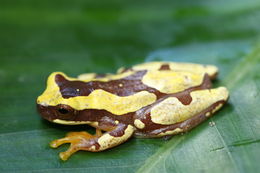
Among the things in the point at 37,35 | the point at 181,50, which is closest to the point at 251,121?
the point at 181,50

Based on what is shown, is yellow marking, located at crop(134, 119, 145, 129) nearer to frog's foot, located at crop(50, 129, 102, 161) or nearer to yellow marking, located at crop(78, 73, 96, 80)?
frog's foot, located at crop(50, 129, 102, 161)

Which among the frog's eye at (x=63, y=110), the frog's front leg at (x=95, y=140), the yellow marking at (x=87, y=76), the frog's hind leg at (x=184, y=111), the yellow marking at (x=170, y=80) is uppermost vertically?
the yellow marking at (x=87, y=76)

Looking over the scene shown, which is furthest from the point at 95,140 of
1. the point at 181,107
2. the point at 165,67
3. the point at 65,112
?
the point at 165,67

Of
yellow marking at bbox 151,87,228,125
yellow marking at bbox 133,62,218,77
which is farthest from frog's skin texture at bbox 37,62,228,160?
yellow marking at bbox 133,62,218,77

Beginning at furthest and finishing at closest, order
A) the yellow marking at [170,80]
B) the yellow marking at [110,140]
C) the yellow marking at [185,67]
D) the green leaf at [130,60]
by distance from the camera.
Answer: the yellow marking at [185,67]
the yellow marking at [170,80]
the yellow marking at [110,140]
the green leaf at [130,60]

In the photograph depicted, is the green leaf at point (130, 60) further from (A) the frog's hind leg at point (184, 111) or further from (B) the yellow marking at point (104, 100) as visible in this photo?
(B) the yellow marking at point (104, 100)

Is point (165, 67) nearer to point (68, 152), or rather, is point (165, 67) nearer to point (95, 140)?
point (95, 140)

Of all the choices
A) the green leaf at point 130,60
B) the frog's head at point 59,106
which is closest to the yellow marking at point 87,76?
the green leaf at point 130,60

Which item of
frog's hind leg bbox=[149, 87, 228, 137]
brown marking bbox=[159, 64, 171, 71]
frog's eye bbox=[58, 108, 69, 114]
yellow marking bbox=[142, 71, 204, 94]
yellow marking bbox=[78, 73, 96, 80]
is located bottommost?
frog's hind leg bbox=[149, 87, 228, 137]

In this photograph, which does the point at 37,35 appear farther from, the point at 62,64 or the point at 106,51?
the point at 106,51
